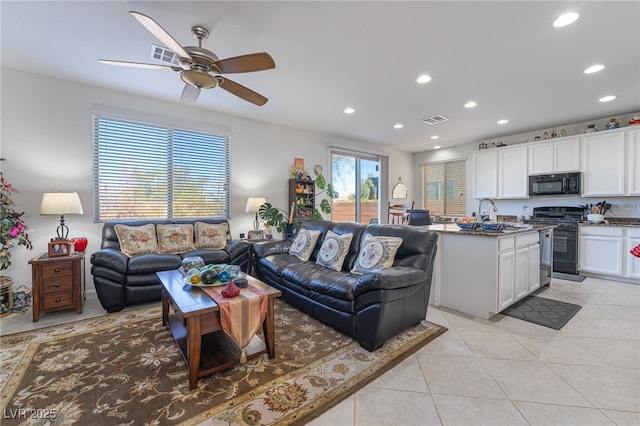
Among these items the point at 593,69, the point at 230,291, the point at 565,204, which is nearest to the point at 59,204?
the point at 230,291

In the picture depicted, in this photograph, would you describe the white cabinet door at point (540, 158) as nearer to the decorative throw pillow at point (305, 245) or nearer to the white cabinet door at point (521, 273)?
the white cabinet door at point (521, 273)

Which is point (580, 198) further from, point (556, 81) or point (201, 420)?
point (201, 420)

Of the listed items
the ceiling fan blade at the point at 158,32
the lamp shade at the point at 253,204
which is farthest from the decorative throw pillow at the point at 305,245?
the ceiling fan blade at the point at 158,32

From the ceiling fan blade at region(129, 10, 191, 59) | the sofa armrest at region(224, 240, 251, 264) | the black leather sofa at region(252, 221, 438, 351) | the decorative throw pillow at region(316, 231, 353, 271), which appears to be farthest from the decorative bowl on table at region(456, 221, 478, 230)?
the ceiling fan blade at region(129, 10, 191, 59)

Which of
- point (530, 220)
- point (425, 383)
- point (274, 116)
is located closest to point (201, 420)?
point (425, 383)

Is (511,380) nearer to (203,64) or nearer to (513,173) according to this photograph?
(203,64)

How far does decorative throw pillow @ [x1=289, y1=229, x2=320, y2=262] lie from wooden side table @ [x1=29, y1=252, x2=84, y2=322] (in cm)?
236

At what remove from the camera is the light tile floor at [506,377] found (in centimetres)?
151

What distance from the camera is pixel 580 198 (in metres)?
4.83

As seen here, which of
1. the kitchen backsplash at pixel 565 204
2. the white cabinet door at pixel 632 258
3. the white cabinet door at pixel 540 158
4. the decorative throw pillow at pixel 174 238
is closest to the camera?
the decorative throw pillow at pixel 174 238

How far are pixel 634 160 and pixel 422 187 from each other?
152 inches

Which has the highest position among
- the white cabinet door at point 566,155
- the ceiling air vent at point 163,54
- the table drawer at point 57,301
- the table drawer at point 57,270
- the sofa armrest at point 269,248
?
the ceiling air vent at point 163,54

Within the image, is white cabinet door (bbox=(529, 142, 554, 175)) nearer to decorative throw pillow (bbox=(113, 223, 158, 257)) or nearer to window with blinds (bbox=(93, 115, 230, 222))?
window with blinds (bbox=(93, 115, 230, 222))

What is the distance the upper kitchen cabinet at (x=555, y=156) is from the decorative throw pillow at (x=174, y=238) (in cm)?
615
